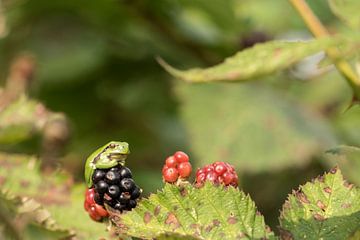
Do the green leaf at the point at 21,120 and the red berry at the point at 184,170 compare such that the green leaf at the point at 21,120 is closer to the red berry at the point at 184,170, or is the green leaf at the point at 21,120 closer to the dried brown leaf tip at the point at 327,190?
the red berry at the point at 184,170

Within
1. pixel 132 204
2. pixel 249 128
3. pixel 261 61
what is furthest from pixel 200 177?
pixel 249 128

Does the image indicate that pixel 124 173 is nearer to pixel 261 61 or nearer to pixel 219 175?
pixel 219 175

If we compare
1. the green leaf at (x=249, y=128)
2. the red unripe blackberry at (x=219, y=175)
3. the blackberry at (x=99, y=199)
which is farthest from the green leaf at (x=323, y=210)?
the green leaf at (x=249, y=128)

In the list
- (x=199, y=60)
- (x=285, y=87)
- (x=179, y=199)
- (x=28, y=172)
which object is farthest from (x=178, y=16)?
(x=179, y=199)

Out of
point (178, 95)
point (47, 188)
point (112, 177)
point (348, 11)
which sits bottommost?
point (112, 177)

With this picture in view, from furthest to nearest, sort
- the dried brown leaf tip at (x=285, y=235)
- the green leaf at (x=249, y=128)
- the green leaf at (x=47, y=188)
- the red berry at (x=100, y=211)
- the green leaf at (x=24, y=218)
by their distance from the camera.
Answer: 1. the green leaf at (x=249, y=128)
2. the green leaf at (x=47, y=188)
3. the green leaf at (x=24, y=218)
4. the red berry at (x=100, y=211)
5. the dried brown leaf tip at (x=285, y=235)

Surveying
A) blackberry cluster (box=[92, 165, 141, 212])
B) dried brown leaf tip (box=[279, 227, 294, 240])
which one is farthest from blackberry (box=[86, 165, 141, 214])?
dried brown leaf tip (box=[279, 227, 294, 240])

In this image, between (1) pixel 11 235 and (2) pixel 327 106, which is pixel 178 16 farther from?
(1) pixel 11 235
